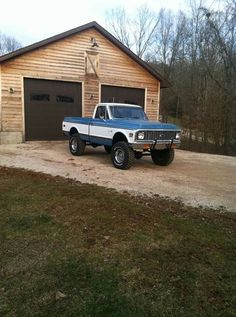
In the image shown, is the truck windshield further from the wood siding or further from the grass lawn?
the wood siding

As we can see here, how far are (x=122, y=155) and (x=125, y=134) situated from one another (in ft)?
1.97

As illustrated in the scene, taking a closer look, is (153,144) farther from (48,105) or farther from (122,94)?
(122,94)

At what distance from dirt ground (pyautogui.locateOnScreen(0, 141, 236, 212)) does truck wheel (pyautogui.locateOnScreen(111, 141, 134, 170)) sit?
0.68 ft

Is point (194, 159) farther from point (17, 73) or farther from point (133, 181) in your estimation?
point (17, 73)

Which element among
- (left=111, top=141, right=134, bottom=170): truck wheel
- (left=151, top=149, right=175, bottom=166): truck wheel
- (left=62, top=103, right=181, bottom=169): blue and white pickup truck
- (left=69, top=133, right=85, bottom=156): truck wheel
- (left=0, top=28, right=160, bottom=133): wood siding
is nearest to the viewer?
(left=62, top=103, right=181, bottom=169): blue and white pickup truck

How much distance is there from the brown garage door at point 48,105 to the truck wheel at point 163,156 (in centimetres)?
692

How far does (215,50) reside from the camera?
27.5 metres

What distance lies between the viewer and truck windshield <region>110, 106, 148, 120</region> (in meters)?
10.5

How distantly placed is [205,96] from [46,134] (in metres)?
15.6

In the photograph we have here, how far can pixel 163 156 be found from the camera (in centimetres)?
1056

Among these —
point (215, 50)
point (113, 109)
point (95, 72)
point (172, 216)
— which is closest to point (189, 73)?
point (215, 50)

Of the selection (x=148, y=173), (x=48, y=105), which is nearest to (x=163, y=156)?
(x=148, y=173)

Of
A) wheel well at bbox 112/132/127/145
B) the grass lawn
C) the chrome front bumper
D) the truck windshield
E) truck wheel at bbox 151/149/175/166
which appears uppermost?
the truck windshield

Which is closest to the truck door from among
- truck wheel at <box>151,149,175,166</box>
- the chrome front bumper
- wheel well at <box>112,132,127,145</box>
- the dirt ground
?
wheel well at <box>112,132,127,145</box>
